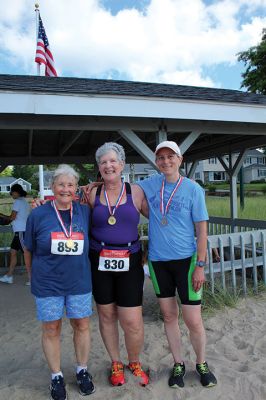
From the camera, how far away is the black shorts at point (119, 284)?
2.84 m

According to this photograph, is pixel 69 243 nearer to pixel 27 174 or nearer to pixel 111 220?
pixel 111 220

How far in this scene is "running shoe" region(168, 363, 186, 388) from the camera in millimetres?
2943

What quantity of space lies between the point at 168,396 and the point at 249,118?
4.05 meters

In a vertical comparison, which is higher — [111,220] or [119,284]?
[111,220]

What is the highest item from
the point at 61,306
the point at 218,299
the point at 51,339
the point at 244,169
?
the point at 244,169

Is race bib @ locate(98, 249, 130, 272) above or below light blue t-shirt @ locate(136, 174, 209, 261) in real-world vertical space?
below

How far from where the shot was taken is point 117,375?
3004mm

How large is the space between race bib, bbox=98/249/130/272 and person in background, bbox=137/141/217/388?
0.79 feet

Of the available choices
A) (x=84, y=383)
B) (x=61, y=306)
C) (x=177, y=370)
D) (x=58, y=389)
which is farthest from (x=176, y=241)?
(x=58, y=389)

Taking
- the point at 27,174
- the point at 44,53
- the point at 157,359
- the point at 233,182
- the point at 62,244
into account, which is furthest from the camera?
the point at 27,174

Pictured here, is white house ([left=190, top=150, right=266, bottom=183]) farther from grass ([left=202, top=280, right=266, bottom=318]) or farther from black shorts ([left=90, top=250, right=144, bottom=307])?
black shorts ([left=90, top=250, right=144, bottom=307])

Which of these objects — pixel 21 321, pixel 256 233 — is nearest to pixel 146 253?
pixel 21 321

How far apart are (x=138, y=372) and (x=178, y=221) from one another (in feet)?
4.38

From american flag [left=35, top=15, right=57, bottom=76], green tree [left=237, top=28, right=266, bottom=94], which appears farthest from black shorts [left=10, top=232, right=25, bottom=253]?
green tree [left=237, top=28, right=266, bottom=94]
